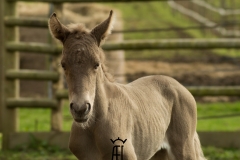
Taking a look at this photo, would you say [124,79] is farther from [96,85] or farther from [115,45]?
[96,85]

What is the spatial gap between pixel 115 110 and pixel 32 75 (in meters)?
4.13

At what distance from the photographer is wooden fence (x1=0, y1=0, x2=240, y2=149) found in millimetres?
8734

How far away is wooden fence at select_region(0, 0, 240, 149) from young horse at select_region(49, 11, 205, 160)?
9.82 feet

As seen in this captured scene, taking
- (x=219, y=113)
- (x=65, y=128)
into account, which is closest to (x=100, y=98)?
(x=65, y=128)

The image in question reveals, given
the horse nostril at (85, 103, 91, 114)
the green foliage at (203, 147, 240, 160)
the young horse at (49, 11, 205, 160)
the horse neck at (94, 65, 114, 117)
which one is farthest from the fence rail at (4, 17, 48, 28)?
the horse nostril at (85, 103, 91, 114)

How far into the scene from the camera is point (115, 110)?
499cm

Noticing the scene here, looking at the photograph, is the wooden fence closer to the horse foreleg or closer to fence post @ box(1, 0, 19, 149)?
fence post @ box(1, 0, 19, 149)

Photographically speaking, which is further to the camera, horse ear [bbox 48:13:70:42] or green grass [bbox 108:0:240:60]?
green grass [bbox 108:0:240:60]

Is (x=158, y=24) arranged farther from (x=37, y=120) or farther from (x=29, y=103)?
(x=29, y=103)

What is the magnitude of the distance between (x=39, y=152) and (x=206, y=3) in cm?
1780

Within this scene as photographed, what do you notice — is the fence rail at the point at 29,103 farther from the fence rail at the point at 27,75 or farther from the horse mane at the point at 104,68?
the horse mane at the point at 104,68

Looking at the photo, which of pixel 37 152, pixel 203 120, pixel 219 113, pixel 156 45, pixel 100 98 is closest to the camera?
pixel 100 98

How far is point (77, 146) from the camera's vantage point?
15.8ft

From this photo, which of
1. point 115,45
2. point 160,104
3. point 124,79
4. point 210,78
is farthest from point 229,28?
point 160,104
